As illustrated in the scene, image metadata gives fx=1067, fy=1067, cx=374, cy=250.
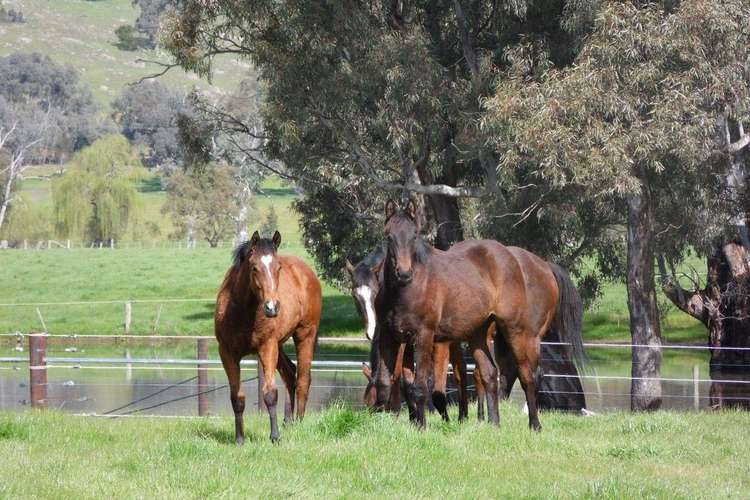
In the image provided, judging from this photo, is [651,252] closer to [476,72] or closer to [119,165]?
[476,72]

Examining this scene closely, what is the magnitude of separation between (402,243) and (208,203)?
206 feet

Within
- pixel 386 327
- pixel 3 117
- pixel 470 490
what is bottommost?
pixel 470 490

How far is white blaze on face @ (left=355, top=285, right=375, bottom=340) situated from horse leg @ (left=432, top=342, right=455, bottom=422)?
1098 mm

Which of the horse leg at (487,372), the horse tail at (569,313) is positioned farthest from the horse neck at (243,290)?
the horse tail at (569,313)

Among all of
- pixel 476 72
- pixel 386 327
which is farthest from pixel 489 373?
pixel 476 72

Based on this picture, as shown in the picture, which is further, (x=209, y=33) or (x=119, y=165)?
(x=119, y=165)

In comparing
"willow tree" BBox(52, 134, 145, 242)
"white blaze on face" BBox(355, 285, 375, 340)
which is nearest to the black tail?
"white blaze on face" BBox(355, 285, 375, 340)

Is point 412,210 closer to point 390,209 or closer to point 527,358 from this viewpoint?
point 390,209

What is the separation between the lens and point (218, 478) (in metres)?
6.71

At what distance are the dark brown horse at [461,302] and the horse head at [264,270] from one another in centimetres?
104

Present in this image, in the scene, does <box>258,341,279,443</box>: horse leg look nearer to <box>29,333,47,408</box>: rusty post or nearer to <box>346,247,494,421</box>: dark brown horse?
<box>346,247,494,421</box>: dark brown horse

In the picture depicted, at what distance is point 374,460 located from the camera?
24.6 ft

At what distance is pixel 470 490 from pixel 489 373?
3189mm

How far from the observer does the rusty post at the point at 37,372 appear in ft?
43.9
